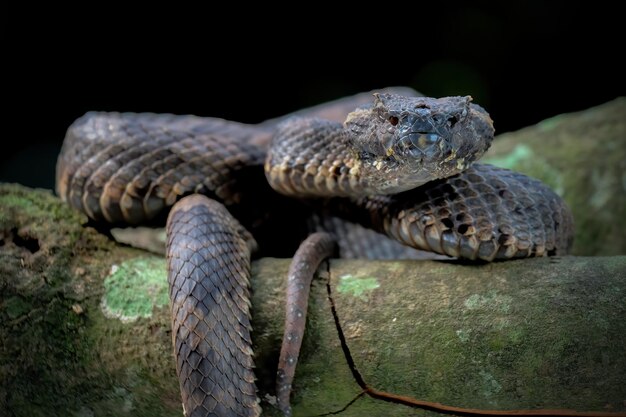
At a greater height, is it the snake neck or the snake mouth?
the snake mouth

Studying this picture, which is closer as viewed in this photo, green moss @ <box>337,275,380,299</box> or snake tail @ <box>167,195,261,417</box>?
snake tail @ <box>167,195,261,417</box>

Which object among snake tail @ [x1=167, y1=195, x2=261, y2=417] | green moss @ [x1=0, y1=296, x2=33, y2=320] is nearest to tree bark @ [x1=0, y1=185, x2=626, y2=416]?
green moss @ [x1=0, y1=296, x2=33, y2=320]

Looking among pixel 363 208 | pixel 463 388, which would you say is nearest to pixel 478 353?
pixel 463 388

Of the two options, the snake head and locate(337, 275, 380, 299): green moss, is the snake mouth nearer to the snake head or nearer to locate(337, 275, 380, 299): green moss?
the snake head

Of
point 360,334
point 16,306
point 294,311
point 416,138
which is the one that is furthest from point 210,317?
point 416,138

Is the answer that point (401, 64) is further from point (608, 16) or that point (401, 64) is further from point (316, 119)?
point (316, 119)

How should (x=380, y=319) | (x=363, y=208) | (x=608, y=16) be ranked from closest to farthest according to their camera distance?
(x=380, y=319), (x=363, y=208), (x=608, y=16)
